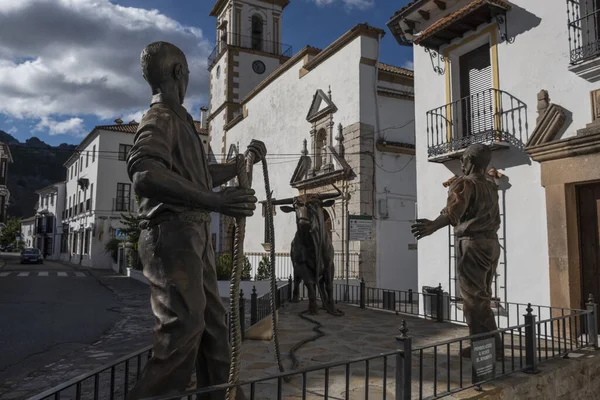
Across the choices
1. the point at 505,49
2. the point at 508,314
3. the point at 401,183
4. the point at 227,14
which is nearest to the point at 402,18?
the point at 505,49

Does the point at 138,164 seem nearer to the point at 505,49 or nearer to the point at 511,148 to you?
the point at 511,148

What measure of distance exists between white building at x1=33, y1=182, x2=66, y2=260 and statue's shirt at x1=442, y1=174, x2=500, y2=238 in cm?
4559

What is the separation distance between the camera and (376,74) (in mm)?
13805

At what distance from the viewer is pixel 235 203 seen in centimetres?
231

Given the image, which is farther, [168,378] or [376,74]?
[376,74]

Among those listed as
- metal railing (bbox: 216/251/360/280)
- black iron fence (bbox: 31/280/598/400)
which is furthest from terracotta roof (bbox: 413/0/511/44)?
metal railing (bbox: 216/251/360/280)

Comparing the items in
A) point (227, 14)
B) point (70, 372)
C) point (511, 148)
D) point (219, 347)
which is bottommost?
point (70, 372)

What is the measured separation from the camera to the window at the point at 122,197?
31.2 m

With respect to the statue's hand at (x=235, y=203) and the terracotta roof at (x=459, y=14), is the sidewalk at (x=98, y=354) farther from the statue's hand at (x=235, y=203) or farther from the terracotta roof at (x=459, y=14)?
the terracotta roof at (x=459, y=14)

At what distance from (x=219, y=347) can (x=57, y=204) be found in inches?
1897

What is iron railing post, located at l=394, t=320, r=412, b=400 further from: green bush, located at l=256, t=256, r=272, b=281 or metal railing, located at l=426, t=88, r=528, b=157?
green bush, located at l=256, t=256, r=272, b=281

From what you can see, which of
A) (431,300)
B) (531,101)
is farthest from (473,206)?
(431,300)

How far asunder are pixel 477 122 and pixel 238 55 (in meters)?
16.7

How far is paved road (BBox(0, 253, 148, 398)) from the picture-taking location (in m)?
6.38
